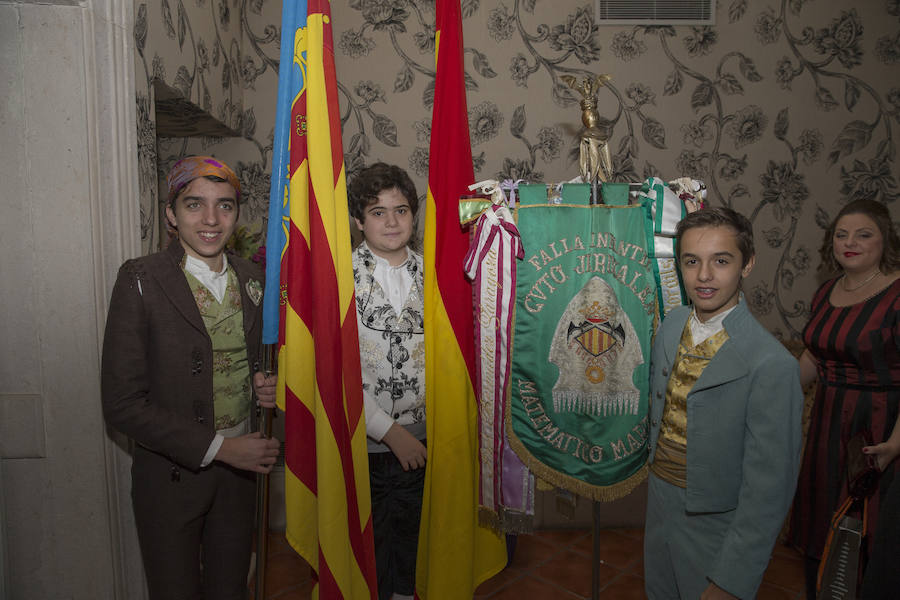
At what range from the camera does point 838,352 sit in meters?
1.58

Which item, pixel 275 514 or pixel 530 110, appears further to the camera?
pixel 530 110

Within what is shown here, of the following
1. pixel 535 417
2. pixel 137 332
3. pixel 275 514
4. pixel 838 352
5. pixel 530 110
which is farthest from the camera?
pixel 530 110

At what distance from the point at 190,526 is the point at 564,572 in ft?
4.96

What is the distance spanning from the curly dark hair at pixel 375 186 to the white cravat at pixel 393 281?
0.45 ft

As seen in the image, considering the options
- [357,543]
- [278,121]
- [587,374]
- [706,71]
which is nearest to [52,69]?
[278,121]

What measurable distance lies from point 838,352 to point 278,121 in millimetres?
1681

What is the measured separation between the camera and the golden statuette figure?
51.6 inches

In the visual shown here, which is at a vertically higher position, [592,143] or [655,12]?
[655,12]

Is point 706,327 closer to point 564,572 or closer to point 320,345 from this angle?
point 320,345

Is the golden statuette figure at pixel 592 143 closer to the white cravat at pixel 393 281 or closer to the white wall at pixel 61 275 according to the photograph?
the white cravat at pixel 393 281

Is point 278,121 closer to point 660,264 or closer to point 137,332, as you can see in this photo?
point 137,332

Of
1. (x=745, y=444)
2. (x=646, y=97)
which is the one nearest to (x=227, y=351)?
(x=745, y=444)

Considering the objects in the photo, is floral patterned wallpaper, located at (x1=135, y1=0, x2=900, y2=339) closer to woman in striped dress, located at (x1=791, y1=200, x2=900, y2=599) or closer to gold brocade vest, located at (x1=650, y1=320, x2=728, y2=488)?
woman in striped dress, located at (x1=791, y1=200, x2=900, y2=599)

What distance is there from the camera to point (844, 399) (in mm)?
1574
